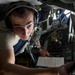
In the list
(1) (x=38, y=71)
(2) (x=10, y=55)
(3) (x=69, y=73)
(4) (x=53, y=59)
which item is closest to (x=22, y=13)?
(2) (x=10, y=55)

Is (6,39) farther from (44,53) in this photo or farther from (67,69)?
(44,53)

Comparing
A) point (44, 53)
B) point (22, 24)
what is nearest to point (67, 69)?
point (22, 24)

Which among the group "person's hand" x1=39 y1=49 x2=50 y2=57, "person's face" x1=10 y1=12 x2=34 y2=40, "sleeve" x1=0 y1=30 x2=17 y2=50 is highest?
"person's face" x1=10 y1=12 x2=34 y2=40

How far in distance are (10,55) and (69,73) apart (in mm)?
464

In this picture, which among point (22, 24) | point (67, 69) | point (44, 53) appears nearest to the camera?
point (67, 69)

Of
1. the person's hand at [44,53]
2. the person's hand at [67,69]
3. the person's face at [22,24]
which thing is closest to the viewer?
the person's hand at [67,69]

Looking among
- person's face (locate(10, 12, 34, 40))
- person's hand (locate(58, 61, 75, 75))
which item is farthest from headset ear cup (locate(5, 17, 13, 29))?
person's hand (locate(58, 61, 75, 75))

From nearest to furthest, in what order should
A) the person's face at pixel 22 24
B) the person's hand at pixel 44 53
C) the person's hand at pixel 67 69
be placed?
1. the person's hand at pixel 67 69
2. the person's face at pixel 22 24
3. the person's hand at pixel 44 53

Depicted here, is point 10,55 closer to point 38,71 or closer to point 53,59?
point 38,71

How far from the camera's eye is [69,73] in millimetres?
566

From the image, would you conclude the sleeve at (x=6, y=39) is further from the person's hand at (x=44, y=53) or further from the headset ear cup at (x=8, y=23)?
the person's hand at (x=44, y=53)

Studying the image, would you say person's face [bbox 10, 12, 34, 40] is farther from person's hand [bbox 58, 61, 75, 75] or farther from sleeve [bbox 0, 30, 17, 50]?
person's hand [bbox 58, 61, 75, 75]

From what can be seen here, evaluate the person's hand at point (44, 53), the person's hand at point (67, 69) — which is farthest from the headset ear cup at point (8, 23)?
the person's hand at point (44, 53)

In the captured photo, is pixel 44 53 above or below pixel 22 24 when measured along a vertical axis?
below
